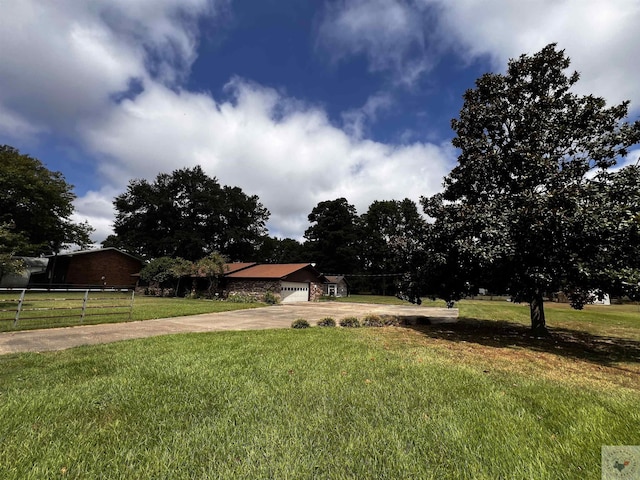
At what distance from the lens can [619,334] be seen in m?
12.3

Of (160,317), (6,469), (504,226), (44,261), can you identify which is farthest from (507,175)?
→ (44,261)

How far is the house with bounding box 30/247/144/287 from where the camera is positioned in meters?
33.3

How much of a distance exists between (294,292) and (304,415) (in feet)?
87.7

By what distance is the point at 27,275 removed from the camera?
34.7 m

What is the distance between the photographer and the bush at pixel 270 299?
84.8ft

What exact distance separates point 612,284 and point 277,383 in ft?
29.5

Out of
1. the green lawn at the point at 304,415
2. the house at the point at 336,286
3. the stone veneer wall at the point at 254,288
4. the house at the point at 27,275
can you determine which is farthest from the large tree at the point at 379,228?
the green lawn at the point at 304,415

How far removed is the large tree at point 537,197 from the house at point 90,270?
1478 inches

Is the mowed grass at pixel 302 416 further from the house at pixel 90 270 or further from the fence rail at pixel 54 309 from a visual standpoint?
the house at pixel 90 270

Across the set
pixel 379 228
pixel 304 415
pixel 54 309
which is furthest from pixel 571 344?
pixel 379 228

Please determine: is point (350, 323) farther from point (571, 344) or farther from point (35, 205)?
point (35, 205)

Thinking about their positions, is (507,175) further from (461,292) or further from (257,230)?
(257,230)

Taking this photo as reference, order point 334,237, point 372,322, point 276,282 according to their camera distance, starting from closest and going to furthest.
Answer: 1. point 372,322
2. point 276,282
3. point 334,237

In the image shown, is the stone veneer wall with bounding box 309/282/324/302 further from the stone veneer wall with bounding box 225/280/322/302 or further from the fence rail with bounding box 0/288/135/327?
the fence rail with bounding box 0/288/135/327
